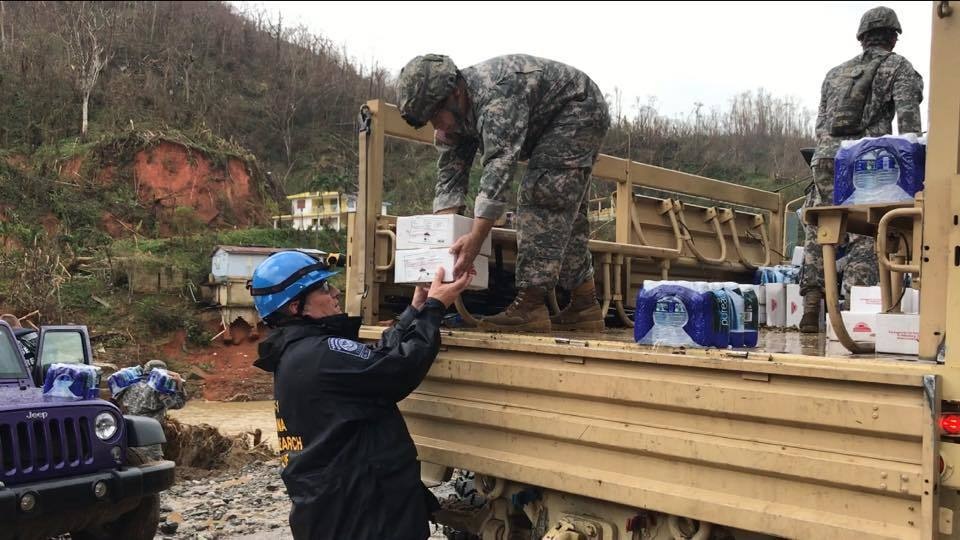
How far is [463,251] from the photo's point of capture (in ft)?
10.2

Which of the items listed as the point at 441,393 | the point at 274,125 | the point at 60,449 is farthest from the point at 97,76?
the point at 441,393

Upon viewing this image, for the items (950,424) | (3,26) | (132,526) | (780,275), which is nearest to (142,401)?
(132,526)

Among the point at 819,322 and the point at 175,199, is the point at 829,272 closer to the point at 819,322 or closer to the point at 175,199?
the point at 819,322

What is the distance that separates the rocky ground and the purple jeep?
0.74 meters

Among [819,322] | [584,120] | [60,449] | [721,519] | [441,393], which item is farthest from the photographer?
[60,449]

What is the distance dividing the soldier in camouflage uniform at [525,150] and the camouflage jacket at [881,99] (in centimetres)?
131

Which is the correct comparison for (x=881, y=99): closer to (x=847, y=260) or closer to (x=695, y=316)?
(x=847, y=260)

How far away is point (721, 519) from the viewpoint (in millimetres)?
2230

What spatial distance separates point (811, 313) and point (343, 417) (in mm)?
2518

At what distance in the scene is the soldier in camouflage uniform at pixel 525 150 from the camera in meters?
3.25

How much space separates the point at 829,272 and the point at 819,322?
4.96 ft

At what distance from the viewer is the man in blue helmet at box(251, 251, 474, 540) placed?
2.64m

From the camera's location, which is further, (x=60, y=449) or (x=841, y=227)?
(x=60, y=449)

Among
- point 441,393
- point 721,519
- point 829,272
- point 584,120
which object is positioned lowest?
point 721,519
